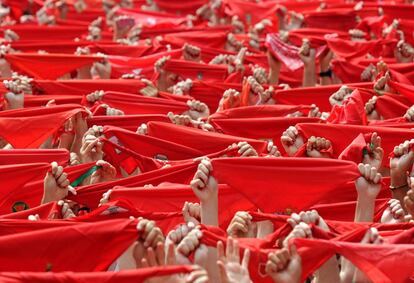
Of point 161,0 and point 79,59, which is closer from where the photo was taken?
point 79,59

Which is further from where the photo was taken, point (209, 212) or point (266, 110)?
point (266, 110)

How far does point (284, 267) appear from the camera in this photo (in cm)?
984

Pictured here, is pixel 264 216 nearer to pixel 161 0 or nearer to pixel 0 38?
pixel 0 38

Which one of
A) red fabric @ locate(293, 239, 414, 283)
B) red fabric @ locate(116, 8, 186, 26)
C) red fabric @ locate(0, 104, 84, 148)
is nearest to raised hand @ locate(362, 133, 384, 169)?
red fabric @ locate(293, 239, 414, 283)

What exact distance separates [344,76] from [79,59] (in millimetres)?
3134

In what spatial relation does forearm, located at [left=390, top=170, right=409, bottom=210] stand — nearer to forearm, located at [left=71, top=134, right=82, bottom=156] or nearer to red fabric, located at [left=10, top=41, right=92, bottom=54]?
forearm, located at [left=71, top=134, right=82, bottom=156]

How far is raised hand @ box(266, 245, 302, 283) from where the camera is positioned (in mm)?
9797

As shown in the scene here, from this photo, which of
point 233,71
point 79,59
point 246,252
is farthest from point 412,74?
point 246,252

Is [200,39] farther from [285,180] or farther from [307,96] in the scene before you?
[285,180]

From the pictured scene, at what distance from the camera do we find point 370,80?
16797 mm

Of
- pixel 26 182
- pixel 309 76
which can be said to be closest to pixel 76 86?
pixel 309 76

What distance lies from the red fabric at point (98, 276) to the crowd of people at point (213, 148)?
0.01 meters

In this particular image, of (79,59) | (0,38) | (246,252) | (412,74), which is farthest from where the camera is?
(0,38)

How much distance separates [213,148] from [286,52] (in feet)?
13.4
